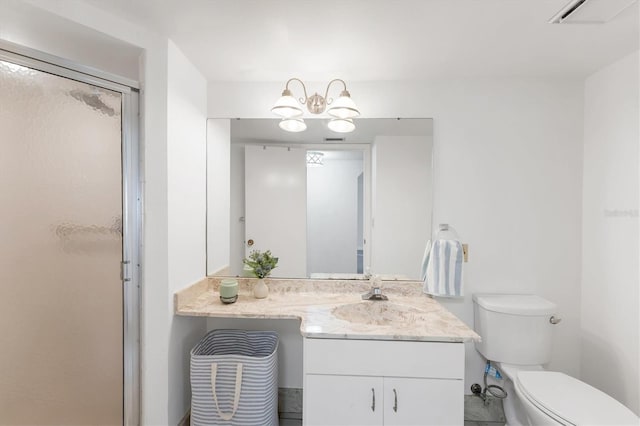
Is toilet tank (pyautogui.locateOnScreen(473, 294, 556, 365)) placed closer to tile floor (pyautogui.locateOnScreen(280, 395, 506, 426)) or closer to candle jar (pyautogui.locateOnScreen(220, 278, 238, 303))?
tile floor (pyautogui.locateOnScreen(280, 395, 506, 426))

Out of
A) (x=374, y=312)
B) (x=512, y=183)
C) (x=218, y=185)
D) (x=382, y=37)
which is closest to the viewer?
(x=382, y=37)

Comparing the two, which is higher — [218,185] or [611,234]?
[218,185]

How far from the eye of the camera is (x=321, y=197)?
1.99 metres

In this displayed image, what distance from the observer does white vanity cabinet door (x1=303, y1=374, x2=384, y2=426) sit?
1.33m

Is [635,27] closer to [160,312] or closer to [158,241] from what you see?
[158,241]

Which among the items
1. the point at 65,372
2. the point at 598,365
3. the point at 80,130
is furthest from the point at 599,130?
the point at 65,372

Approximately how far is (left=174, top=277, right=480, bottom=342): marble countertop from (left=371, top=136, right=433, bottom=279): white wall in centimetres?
15

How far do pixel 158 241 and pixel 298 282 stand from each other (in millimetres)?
877

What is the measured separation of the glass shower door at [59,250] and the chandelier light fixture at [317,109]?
826 millimetres

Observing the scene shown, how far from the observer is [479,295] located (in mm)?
1833

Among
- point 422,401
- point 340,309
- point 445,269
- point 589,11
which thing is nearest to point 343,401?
point 422,401

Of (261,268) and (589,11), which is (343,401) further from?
(589,11)

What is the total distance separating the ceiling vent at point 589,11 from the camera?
1168 mm

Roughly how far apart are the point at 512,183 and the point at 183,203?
6.51 ft
